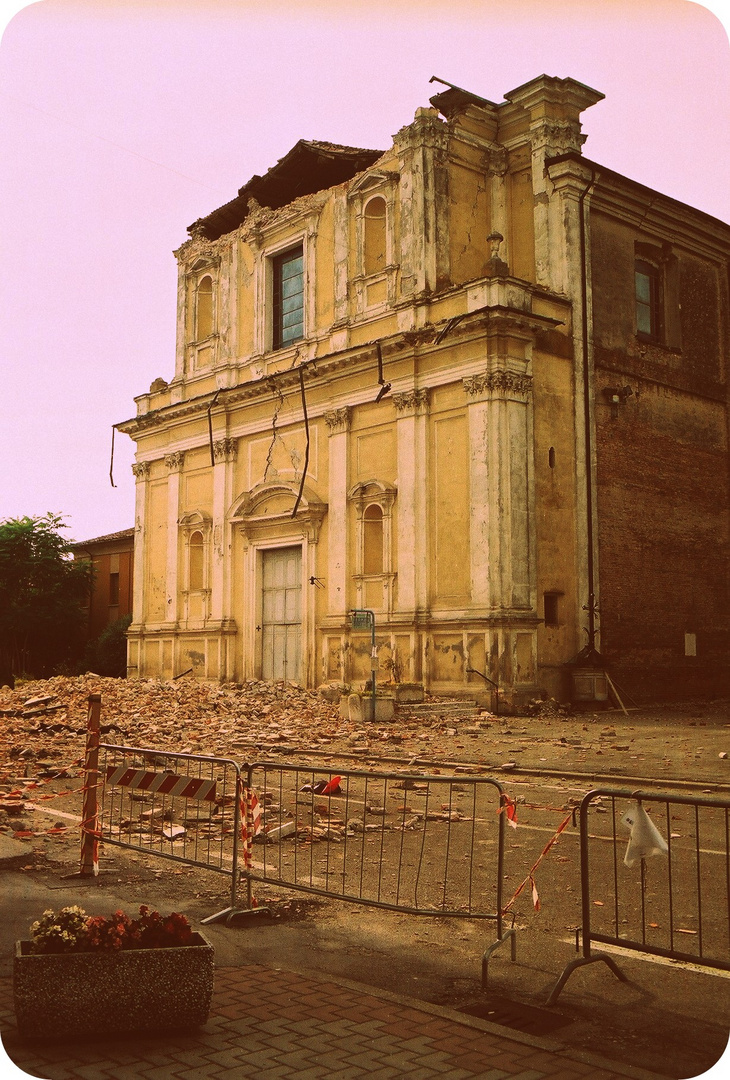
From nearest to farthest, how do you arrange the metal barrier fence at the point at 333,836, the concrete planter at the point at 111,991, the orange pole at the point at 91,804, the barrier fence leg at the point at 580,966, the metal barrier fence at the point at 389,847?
the concrete planter at the point at 111,991 → the barrier fence leg at the point at 580,966 → the metal barrier fence at the point at 389,847 → the metal barrier fence at the point at 333,836 → the orange pole at the point at 91,804

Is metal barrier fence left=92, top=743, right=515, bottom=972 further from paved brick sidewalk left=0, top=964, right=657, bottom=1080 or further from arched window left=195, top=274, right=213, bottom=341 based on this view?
arched window left=195, top=274, right=213, bottom=341

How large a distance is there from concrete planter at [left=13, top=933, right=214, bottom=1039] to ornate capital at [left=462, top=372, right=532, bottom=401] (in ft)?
59.4

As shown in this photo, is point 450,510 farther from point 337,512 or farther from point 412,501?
point 337,512

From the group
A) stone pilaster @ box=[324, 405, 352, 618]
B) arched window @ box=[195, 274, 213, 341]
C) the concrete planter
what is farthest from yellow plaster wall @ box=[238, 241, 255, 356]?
the concrete planter

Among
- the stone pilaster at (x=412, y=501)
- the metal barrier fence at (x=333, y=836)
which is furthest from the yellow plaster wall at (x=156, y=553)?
the metal barrier fence at (x=333, y=836)

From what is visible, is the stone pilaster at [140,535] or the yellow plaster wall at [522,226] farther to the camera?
the stone pilaster at [140,535]

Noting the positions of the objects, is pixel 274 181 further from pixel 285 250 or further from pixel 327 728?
pixel 327 728

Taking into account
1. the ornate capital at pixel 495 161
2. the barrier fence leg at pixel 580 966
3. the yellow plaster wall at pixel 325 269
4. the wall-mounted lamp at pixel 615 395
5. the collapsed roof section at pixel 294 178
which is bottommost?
the barrier fence leg at pixel 580 966

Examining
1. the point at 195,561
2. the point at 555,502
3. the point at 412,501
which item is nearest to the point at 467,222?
the point at 412,501

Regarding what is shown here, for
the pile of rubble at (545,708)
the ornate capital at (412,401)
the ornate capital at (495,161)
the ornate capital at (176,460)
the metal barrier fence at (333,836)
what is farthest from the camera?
the ornate capital at (176,460)

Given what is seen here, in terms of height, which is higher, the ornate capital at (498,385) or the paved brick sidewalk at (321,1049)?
the ornate capital at (498,385)

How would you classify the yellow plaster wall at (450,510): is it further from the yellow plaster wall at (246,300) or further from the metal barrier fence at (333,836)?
the metal barrier fence at (333,836)

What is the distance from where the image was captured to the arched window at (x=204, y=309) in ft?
102

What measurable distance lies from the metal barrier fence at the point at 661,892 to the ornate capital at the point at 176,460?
22.3m
